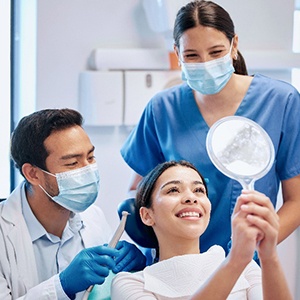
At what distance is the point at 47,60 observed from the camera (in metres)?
3.01

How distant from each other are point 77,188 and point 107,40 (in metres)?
1.18

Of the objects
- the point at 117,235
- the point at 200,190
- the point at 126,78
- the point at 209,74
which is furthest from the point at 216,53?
the point at 126,78

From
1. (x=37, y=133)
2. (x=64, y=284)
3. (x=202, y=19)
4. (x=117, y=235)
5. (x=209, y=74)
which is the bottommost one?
(x=64, y=284)

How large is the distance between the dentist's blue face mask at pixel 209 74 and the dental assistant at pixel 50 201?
0.39 m

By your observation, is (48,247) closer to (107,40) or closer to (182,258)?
(182,258)

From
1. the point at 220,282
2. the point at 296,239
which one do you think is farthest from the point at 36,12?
the point at 220,282

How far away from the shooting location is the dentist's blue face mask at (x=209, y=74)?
2.06 metres

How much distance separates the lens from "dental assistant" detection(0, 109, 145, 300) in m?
2.01

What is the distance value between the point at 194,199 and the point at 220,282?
44cm

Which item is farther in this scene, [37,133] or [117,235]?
[37,133]

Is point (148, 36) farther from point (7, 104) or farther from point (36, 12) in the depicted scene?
point (7, 104)

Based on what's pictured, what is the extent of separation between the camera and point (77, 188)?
6.81 ft

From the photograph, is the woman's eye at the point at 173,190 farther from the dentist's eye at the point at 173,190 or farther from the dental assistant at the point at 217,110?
the dental assistant at the point at 217,110

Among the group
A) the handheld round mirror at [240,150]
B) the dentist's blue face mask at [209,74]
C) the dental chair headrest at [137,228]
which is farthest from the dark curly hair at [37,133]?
the handheld round mirror at [240,150]
